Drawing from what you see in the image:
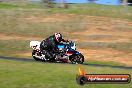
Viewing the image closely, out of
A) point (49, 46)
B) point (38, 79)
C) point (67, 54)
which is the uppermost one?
point (38, 79)

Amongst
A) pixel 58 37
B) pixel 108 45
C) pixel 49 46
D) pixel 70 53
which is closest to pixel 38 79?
pixel 58 37

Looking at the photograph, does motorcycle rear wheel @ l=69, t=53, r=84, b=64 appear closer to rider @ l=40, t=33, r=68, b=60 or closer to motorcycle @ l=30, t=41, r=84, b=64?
motorcycle @ l=30, t=41, r=84, b=64


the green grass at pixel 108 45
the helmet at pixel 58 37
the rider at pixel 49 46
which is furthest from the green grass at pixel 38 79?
the green grass at pixel 108 45

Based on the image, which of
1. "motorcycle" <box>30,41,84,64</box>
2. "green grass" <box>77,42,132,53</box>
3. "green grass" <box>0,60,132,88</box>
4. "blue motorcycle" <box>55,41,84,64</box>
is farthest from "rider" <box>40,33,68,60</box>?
"green grass" <box>77,42,132,53</box>

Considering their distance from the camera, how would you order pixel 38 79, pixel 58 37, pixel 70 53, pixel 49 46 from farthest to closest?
pixel 49 46 → pixel 70 53 → pixel 58 37 → pixel 38 79

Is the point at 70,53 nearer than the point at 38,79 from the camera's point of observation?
No

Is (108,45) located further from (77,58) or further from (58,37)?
(58,37)

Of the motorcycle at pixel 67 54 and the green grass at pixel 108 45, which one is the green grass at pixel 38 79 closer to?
the motorcycle at pixel 67 54

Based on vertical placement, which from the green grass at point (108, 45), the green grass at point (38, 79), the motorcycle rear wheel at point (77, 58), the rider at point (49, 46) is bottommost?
the green grass at point (108, 45)

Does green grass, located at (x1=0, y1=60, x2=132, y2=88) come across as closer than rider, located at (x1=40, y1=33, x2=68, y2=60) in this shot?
Yes

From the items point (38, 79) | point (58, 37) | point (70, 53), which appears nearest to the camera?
point (38, 79)

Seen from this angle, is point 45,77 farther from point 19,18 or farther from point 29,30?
point 19,18

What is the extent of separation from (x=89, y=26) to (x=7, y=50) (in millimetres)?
13276

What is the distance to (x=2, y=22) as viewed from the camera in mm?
51125
